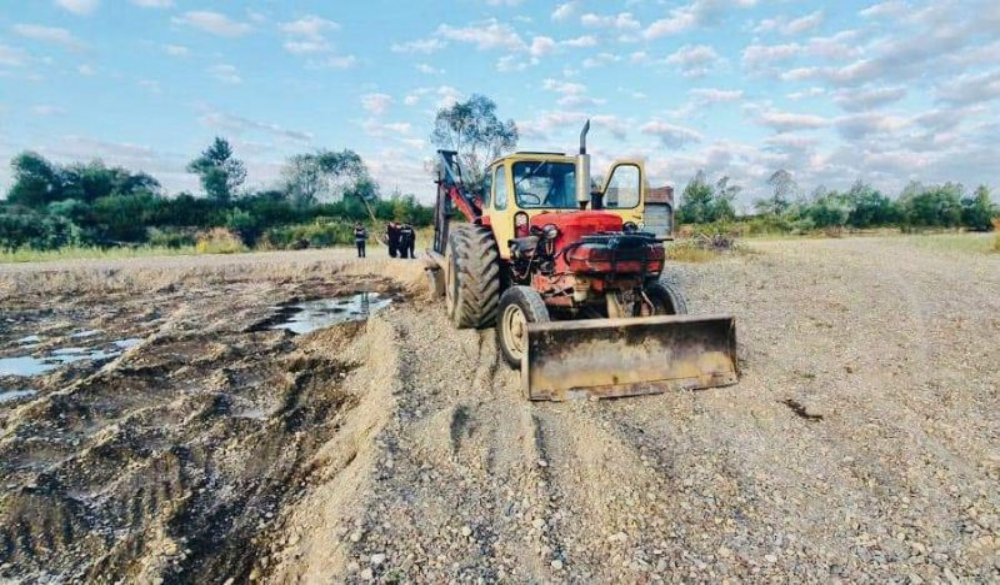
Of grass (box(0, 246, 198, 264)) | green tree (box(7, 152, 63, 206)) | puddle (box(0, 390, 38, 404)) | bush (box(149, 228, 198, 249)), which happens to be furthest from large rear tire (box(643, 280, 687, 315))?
green tree (box(7, 152, 63, 206))

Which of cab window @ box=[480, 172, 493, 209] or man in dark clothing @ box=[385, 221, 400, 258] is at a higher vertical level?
cab window @ box=[480, 172, 493, 209]

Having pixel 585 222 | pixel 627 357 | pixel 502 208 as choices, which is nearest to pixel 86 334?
pixel 502 208

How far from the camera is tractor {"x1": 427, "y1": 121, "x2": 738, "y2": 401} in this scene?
4.45 meters

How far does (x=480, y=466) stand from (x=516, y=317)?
77.6 inches

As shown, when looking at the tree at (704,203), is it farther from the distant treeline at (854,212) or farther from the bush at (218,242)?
the bush at (218,242)

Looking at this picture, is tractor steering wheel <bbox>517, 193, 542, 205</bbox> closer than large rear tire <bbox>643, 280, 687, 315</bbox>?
No

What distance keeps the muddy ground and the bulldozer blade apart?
156 millimetres

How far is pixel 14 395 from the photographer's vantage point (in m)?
5.11

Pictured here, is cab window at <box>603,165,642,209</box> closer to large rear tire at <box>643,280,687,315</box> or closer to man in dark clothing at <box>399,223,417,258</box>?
large rear tire at <box>643,280,687,315</box>

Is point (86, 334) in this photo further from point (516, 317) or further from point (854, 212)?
point (854, 212)

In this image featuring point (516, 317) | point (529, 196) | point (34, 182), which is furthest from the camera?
point (34, 182)

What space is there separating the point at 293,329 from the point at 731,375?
18.9 ft

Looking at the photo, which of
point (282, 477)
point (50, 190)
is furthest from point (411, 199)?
point (282, 477)

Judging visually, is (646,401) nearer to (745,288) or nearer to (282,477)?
(282,477)
